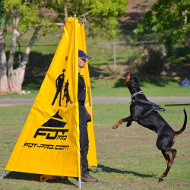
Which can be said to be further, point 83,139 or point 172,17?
point 172,17

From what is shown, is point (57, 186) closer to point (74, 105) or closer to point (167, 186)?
point (74, 105)

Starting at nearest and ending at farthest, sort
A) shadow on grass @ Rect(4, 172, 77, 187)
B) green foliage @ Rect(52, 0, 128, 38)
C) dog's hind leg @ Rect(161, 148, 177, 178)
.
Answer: dog's hind leg @ Rect(161, 148, 177, 178) < shadow on grass @ Rect(4, 172, 77, 187) < green foliage @ Rect(52, 0, 128, 38)

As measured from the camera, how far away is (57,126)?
699 centimetres

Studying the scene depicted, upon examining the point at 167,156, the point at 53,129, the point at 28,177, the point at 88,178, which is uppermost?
the point at 53,129

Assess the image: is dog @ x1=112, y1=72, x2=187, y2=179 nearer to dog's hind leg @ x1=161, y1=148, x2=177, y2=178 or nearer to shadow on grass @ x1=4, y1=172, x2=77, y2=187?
dog's hind leg @ x1=161, y1=148, x2=177, y2=178

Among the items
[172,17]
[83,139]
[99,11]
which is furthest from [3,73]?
[83,139]

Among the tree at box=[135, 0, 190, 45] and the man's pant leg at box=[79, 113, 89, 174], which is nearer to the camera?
the man's pant leg at box=[79, 113, 89, 174]

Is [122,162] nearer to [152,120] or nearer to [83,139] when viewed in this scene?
[152,120]

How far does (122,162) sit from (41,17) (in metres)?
18.5

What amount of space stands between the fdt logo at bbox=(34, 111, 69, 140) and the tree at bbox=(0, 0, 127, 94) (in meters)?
17.1

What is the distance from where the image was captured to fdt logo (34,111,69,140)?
695cm

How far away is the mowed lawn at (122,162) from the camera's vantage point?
688cm

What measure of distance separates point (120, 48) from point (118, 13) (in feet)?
34.7

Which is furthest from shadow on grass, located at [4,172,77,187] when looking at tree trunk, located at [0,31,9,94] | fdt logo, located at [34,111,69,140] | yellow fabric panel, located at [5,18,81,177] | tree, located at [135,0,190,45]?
tree, located at [135,0,190,45]
